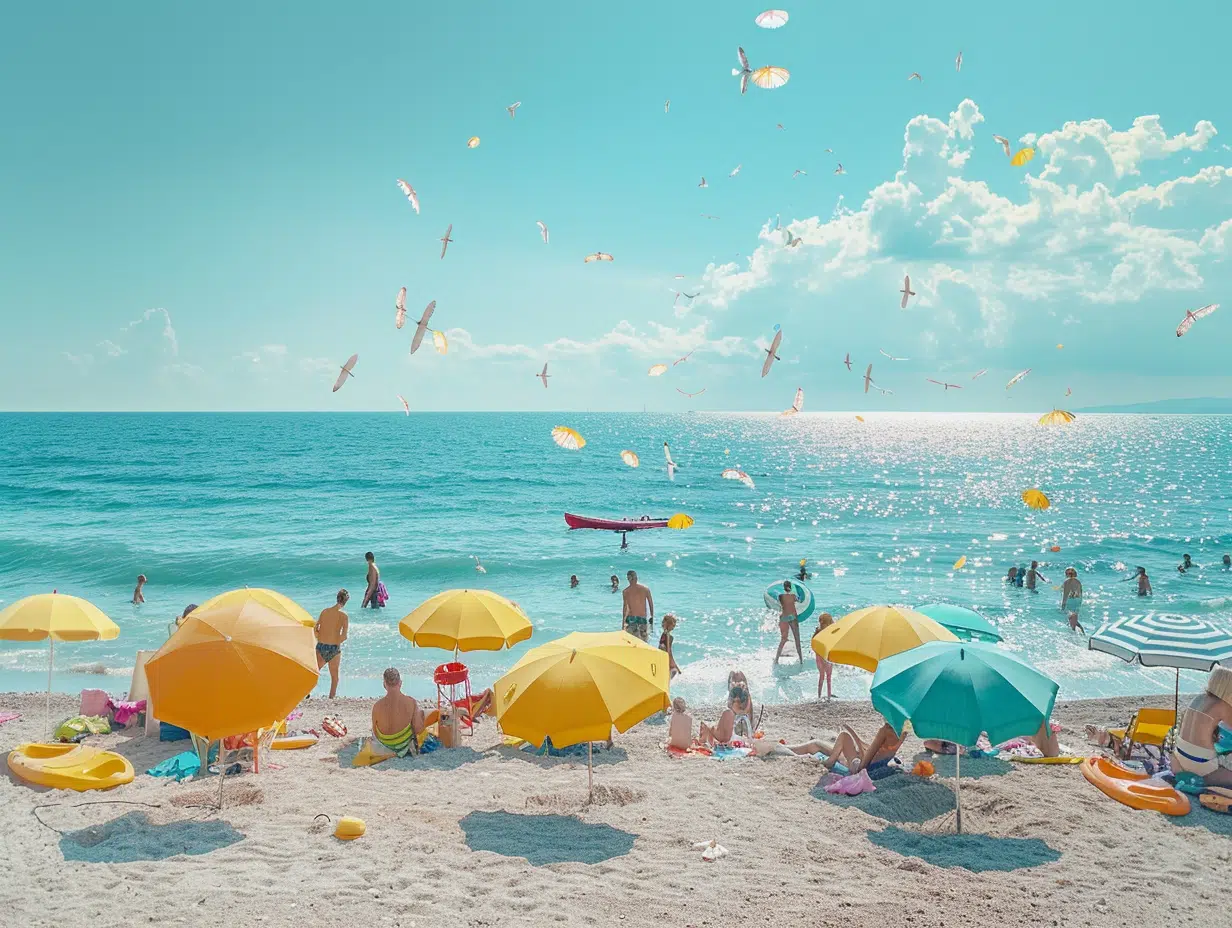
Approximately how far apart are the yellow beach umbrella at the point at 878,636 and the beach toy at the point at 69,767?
7793 millimetres

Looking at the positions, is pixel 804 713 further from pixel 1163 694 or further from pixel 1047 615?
pixel 1047 615

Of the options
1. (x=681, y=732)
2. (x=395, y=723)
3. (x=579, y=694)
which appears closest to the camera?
(x=579, y=694)

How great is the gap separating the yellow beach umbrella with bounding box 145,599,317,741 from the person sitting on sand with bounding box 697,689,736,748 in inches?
201

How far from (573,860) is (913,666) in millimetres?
3256

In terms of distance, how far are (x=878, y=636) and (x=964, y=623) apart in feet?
5.84

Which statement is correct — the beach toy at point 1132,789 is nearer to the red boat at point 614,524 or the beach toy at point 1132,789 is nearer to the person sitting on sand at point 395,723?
the person sitting on sand at point 395,723

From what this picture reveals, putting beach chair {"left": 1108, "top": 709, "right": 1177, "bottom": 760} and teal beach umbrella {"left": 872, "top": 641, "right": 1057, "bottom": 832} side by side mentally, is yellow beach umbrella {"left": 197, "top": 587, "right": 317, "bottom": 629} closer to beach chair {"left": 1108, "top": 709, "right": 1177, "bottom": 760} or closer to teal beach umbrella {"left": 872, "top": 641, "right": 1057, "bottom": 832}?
teal beach umbrella {"left": 872, "top": 641, "right": 1057, "bottom": 832}

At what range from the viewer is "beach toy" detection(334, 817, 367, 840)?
20.6ft

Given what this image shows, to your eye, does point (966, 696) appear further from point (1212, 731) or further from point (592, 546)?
point (592, 546)

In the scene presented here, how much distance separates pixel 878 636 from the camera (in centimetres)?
868

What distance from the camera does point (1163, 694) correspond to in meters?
13.2

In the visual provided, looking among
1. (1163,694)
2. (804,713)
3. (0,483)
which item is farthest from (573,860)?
(0,483)

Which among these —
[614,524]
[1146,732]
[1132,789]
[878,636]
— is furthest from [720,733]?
[614,524]

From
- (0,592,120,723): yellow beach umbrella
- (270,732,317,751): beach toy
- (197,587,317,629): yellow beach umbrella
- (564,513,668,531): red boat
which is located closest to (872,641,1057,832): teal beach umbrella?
(197,587,317,629): yellow beach umbrella
